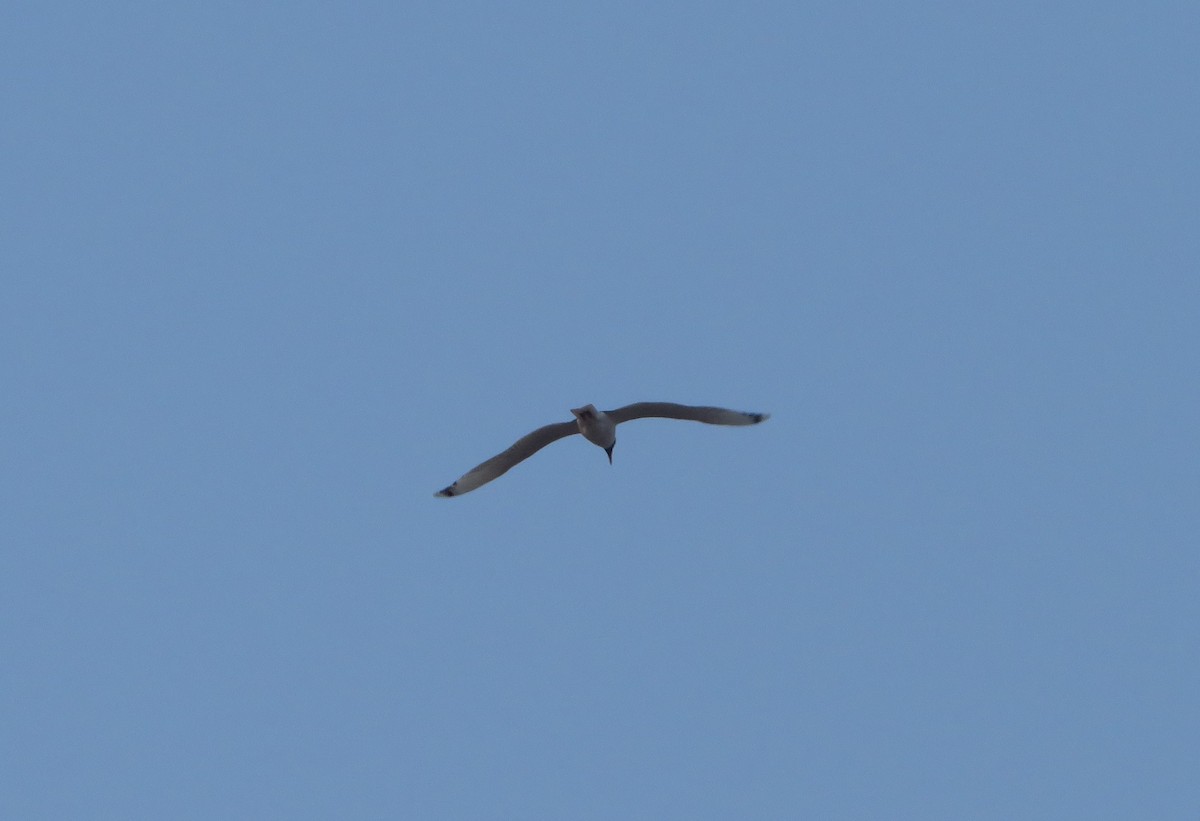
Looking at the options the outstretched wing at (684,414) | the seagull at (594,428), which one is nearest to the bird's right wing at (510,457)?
the seagull at (594,428)

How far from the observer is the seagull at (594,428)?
23328 mm

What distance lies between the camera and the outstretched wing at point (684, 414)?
77.3ft

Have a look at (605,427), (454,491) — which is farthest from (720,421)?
(454,491)

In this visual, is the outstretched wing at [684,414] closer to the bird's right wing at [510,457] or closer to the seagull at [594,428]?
the seagull at [594,428]

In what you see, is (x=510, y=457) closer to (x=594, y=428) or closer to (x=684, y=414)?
(x=594, y=428)

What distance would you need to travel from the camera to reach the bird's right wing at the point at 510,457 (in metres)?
23.9

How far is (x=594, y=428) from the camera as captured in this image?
23203 mm

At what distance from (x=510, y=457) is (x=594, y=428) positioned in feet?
5.92

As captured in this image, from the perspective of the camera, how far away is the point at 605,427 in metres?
23.2

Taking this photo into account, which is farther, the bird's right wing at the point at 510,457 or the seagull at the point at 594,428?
the bird's right wing at the point at 510,457

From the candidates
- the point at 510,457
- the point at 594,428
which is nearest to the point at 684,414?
the point at 594,428

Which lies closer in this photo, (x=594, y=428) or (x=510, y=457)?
(x=594, y=428)

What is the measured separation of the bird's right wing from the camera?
23.9m

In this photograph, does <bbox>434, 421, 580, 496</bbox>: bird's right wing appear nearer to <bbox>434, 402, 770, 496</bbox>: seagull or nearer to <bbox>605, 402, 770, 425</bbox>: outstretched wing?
<bbox>434, 402, 770, 496</bbox>: seagull
